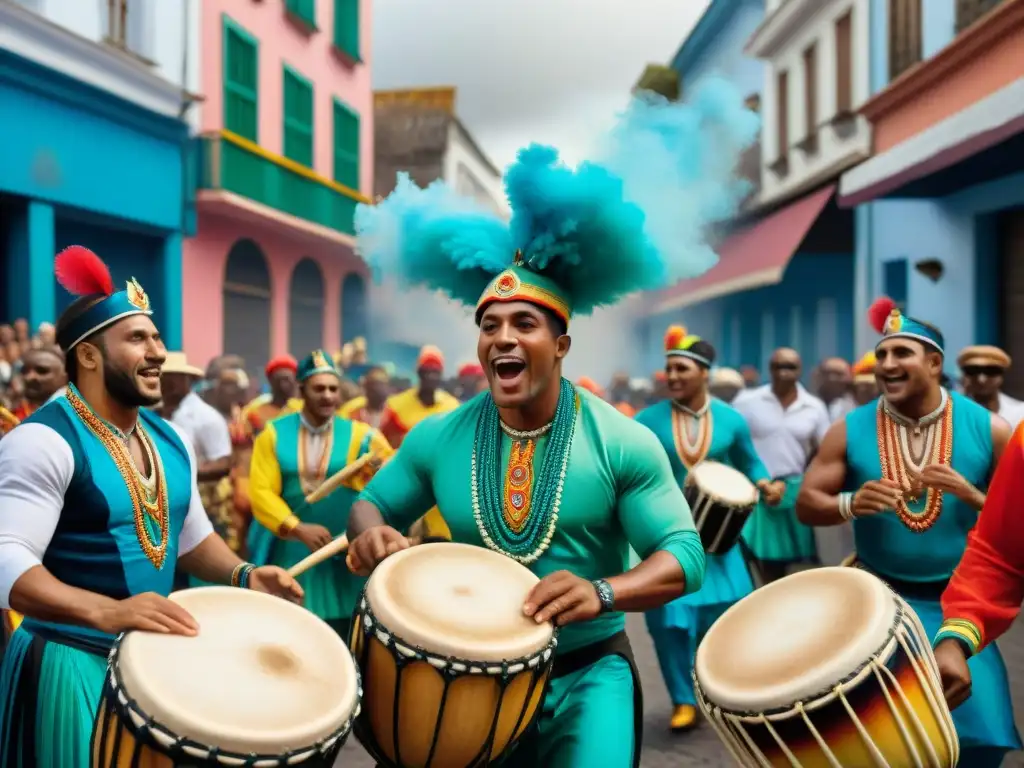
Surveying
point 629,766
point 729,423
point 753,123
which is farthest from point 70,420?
point 729,423

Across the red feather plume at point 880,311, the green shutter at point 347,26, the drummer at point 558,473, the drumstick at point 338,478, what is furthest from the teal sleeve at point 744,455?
the green shutter at point 347,26

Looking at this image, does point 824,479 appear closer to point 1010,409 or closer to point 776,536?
point 1010,409

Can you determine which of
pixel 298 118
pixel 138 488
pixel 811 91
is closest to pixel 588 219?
pixel 138 488

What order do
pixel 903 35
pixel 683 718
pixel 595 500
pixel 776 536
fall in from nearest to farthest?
pixel 595 500, pixel 683 718, pixel 776 536, pixel 903 35

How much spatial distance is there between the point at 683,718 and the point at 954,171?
812cm

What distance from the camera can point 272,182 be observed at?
64.8 ft

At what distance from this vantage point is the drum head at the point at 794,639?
263 centimetres

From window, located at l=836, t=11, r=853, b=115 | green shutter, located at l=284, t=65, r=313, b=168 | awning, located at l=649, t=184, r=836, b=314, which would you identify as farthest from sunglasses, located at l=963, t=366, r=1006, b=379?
green shutter, located at l=284, t=65, r=313, b=168

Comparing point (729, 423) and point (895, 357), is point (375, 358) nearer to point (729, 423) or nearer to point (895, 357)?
point (729, 423)

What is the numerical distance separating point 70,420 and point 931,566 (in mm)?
3127

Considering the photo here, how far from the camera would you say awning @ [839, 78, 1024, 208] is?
9.68m

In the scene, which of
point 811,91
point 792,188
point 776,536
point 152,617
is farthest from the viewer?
point 811,91

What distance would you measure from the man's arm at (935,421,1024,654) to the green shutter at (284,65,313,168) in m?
19.7

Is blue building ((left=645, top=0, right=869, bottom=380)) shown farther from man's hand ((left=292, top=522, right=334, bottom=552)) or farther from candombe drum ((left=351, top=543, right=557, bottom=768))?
candombe drum ((left=351, top=543, right=557, bottom=768))
